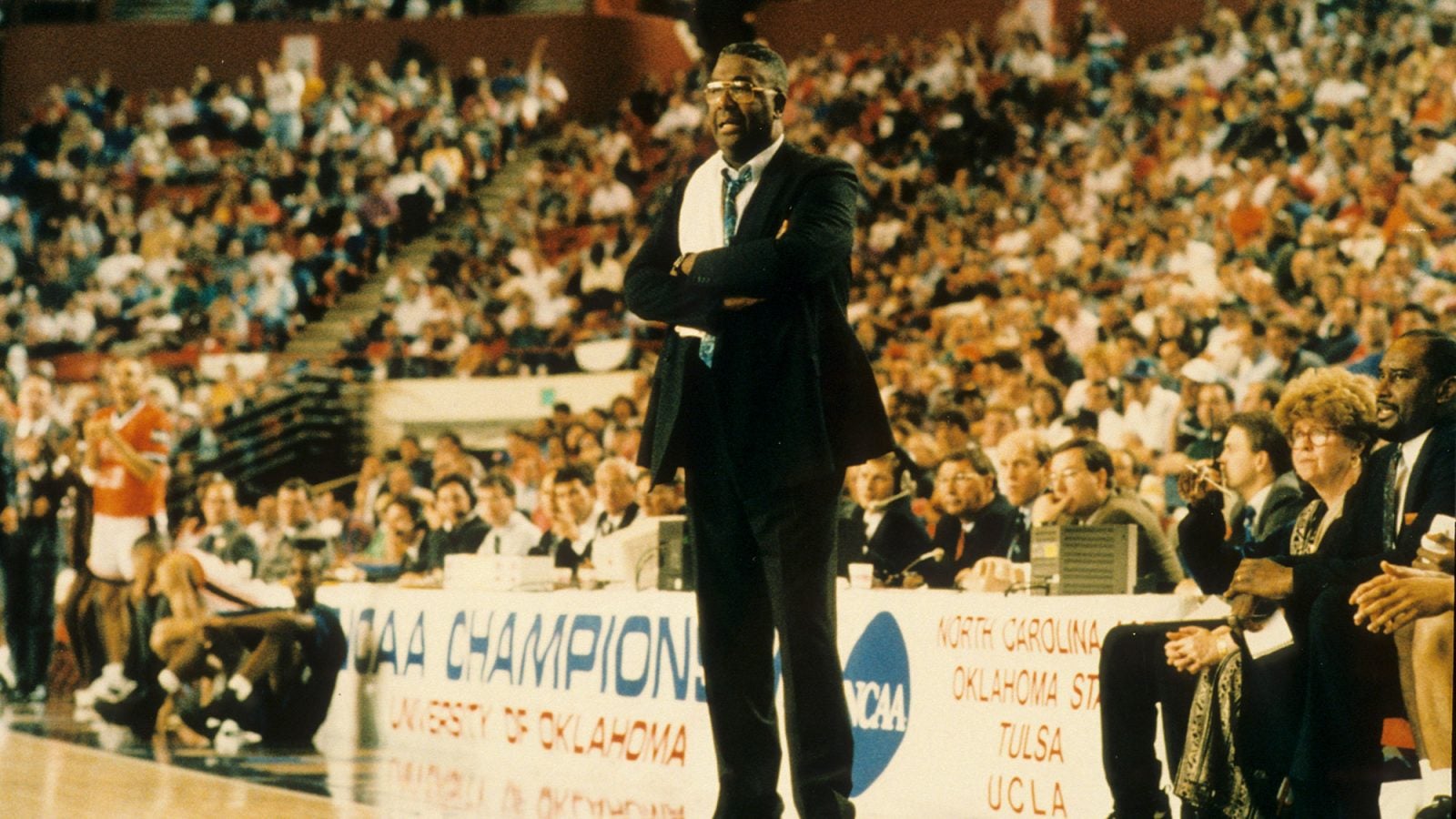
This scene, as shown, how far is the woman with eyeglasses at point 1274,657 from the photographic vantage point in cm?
526

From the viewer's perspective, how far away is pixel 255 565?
11625 millimetres

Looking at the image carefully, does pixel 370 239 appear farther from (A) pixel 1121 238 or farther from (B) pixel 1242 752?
(B) pixel 1242 752

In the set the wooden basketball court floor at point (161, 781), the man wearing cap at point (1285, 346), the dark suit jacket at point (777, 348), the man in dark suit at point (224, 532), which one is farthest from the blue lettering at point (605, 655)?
the man wearing cap at point (1285, 346)

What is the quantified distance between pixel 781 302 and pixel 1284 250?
29.7ft

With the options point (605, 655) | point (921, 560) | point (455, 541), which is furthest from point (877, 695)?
point (455, 541)

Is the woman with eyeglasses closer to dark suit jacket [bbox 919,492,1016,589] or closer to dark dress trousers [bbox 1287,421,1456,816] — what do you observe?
dark dress trousers [bbox 1287,421,1456,816]

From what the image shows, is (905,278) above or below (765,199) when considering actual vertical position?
above

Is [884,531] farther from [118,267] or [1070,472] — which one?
[118,267]

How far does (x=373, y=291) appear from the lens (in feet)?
70.3

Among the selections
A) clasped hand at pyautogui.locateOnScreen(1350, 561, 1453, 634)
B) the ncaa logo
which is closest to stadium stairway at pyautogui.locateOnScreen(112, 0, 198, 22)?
the ncaa logo

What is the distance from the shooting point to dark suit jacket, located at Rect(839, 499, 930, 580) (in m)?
Result: 7.89

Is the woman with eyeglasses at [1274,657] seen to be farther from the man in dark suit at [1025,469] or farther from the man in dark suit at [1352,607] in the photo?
the man in dark suit at [1025,469]

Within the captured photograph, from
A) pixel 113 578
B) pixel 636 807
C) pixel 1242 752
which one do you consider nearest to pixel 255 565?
pixel 113 578

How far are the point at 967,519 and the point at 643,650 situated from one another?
4.93 ft
